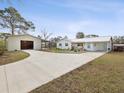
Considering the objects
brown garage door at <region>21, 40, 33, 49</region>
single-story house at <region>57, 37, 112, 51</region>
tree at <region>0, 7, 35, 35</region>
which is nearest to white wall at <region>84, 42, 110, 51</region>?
single-story house at <region>57, 37, 112, 51</region>

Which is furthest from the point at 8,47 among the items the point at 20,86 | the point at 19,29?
the point at 20,86

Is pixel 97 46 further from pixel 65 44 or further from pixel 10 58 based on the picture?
pixel 10 58

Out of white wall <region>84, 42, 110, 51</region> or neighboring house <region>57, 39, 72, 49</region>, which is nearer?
white wall <region>84, 42, 110, 51</region>

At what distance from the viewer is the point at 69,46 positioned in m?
36.7

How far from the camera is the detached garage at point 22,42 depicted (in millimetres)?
28422

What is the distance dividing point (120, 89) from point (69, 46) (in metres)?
31.2

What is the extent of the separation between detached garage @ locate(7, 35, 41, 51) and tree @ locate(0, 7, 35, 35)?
8.95m

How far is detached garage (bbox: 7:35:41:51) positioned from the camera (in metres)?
28.4

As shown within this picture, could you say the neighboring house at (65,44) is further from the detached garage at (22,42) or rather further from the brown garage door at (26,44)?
the brown garage door at (26,44)

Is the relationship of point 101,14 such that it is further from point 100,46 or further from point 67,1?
point 100,46

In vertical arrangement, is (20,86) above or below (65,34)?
below

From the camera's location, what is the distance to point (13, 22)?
37812 millimetres

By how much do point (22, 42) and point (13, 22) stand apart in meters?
10.9

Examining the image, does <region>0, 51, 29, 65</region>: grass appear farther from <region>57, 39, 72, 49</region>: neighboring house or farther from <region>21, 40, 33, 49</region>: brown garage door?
<region>57, 39, 72, 49</region>: neighboring house
